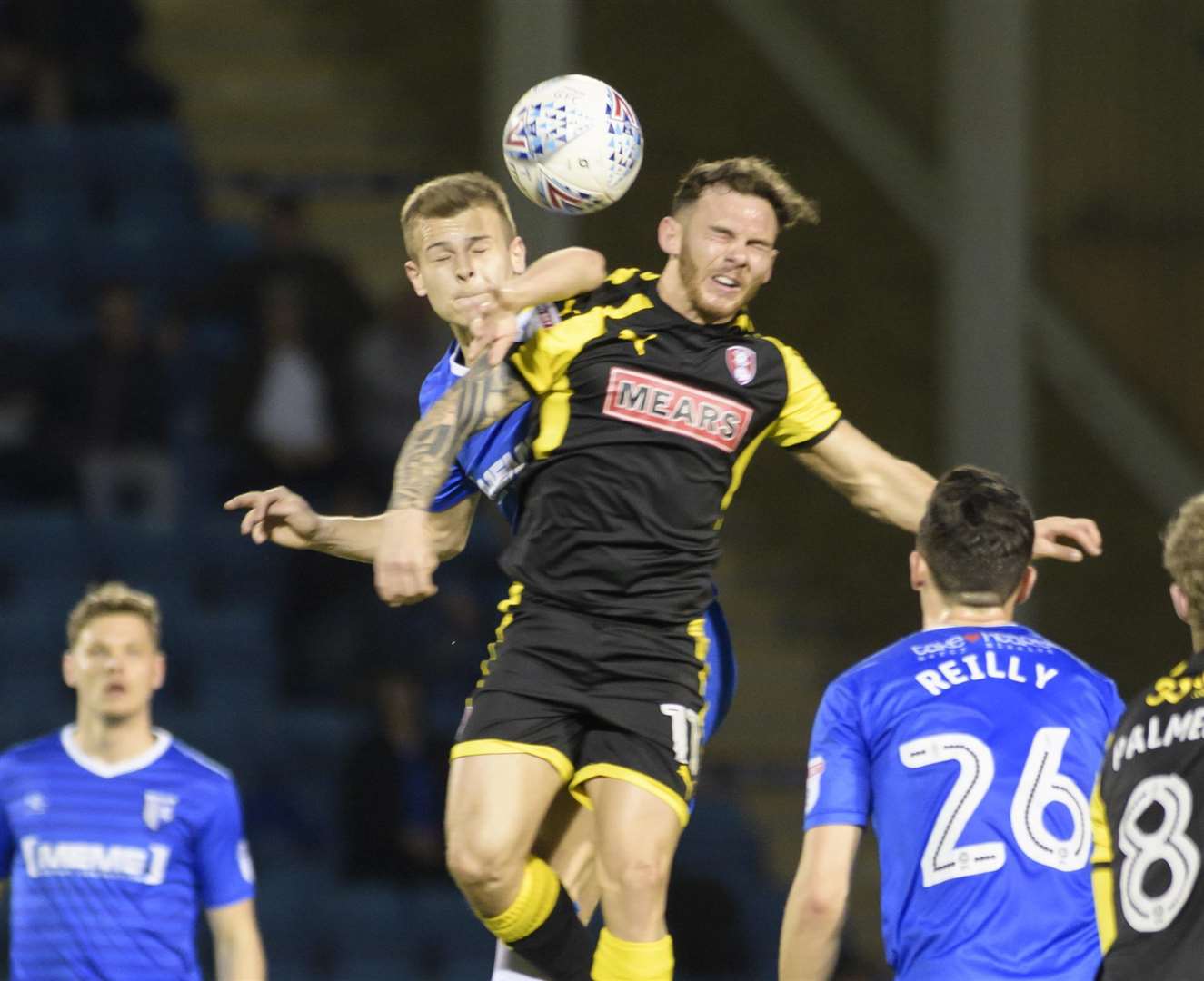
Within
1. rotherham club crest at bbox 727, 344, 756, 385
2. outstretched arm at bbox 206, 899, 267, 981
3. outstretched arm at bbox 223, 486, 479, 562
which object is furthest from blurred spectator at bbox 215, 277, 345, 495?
rotherham club crest at bbox 727, 344, 756, 385

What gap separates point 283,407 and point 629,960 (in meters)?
5.06

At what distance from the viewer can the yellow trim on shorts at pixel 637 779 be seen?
164 inches

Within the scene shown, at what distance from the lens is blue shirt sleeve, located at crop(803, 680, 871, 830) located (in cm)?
379

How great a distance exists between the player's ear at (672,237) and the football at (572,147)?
0.13m

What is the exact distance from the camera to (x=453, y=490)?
474 centimetres

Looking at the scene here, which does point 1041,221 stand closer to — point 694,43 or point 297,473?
point 694,43

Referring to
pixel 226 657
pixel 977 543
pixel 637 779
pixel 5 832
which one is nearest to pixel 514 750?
pixel 637 779

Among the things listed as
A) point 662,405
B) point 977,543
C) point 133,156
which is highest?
point 133,156

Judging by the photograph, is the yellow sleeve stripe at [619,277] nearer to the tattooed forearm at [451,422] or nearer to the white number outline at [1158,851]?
the tattooed forearm at [451,422]

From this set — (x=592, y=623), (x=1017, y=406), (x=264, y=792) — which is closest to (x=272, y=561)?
(x=264, y=792)

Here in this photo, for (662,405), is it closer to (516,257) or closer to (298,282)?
(516,257)

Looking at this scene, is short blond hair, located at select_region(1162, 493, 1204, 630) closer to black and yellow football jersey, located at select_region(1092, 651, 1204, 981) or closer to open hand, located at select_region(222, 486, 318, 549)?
black and yellow football jersey, located at select_region(1092, 651, 1204, 981)

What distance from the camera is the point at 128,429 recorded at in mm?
8781

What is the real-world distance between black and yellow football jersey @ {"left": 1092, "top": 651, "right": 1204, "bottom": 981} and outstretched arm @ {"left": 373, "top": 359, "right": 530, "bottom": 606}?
1.29 m
